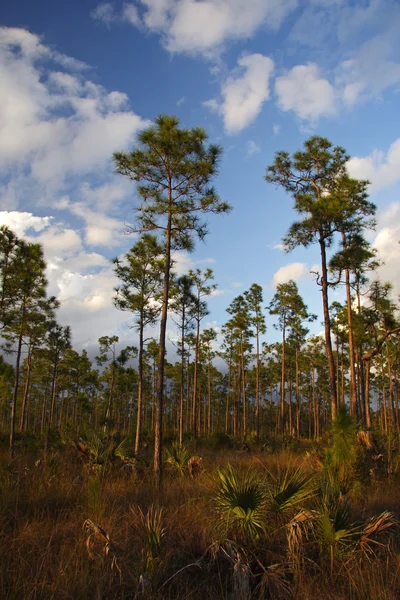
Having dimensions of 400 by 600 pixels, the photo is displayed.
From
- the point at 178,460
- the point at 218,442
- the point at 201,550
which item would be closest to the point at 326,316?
the point at 178,460

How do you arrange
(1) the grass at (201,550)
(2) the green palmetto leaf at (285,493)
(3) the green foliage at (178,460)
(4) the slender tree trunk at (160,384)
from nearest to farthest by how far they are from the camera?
1. (1) the grass at (201,550)
2. (2) the green palmetto leaf at (285,493)
3. (4) the slender tree trunk at (160,384)
4. (3) the green foliage at (178,460)

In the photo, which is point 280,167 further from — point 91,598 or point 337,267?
point 91,598

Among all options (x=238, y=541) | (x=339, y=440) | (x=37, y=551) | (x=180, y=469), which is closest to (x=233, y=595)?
(x=238, y=541)

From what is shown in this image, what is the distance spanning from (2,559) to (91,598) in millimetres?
1241

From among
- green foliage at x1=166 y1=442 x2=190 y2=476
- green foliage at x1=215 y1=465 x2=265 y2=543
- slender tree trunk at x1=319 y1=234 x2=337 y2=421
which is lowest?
green foliage at x1=166 y1=442 x2=190 y2=476

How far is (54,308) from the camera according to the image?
2327 cm

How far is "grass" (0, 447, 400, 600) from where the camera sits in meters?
4.36

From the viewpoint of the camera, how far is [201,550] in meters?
5.46

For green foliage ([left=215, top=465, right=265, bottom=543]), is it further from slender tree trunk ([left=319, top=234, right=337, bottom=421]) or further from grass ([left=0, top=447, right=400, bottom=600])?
slender tree trunk ([left=319, top=234, right=337, bottom=421])

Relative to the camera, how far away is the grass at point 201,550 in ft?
14.3

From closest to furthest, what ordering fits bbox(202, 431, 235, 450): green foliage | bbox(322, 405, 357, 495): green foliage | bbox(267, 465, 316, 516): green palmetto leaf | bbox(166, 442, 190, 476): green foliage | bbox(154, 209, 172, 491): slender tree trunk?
bbox(267, 465, 316, 516): green palmetto leaf → bbox(322, 405, 357, 495): green foliage → bbox(154, 209, 172, 491): slender tree trunk → bbox(166, 442, 190, 476): green foliage → bbox(202, 431, 235, 450): green foliage

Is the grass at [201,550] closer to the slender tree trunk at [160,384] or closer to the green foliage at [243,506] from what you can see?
the green foliage at [243,506]

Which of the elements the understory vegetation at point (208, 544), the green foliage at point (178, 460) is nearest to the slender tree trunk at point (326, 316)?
the green foliage at point (178, 460)

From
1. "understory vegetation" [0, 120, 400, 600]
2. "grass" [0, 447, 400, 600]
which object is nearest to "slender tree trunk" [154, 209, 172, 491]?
"understory vegetation" [0, 120, 400, 600]
